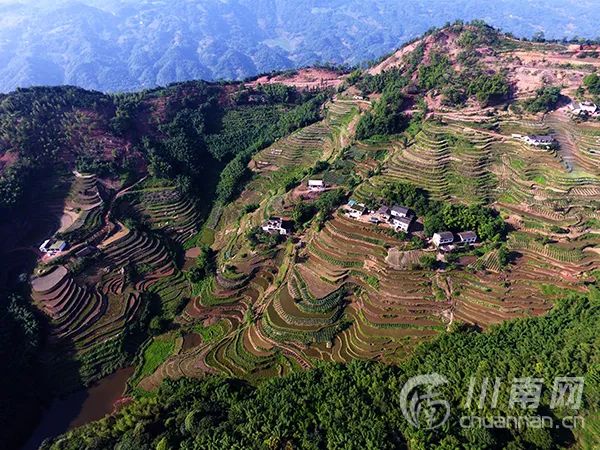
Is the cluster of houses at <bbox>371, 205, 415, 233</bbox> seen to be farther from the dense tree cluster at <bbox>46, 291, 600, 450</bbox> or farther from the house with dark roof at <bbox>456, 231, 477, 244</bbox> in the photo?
the dense tree cluster at <bbox>46, 291, 600, 450</bbox>

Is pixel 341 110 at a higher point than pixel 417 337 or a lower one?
higher

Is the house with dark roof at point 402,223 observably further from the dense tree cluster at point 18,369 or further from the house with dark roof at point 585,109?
the dense tree cluster at point 18,369

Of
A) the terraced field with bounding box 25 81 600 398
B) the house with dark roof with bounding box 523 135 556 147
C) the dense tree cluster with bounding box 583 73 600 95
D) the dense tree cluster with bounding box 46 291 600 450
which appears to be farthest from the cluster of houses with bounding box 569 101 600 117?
the dense tree cluster with bounding box 46 291 600 450

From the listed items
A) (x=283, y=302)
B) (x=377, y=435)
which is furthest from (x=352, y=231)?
(x=377, y=435)

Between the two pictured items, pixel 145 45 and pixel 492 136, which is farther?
pixel 145 45

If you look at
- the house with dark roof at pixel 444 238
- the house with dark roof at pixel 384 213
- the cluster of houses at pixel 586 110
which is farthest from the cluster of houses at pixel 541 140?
the house with dark roof at pixel 384 213

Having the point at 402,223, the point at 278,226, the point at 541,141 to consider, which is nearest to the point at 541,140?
the point at 541,141

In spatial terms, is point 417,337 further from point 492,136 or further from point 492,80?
point 492,80

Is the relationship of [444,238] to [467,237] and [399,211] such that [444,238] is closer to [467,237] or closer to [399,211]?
[467,237]
